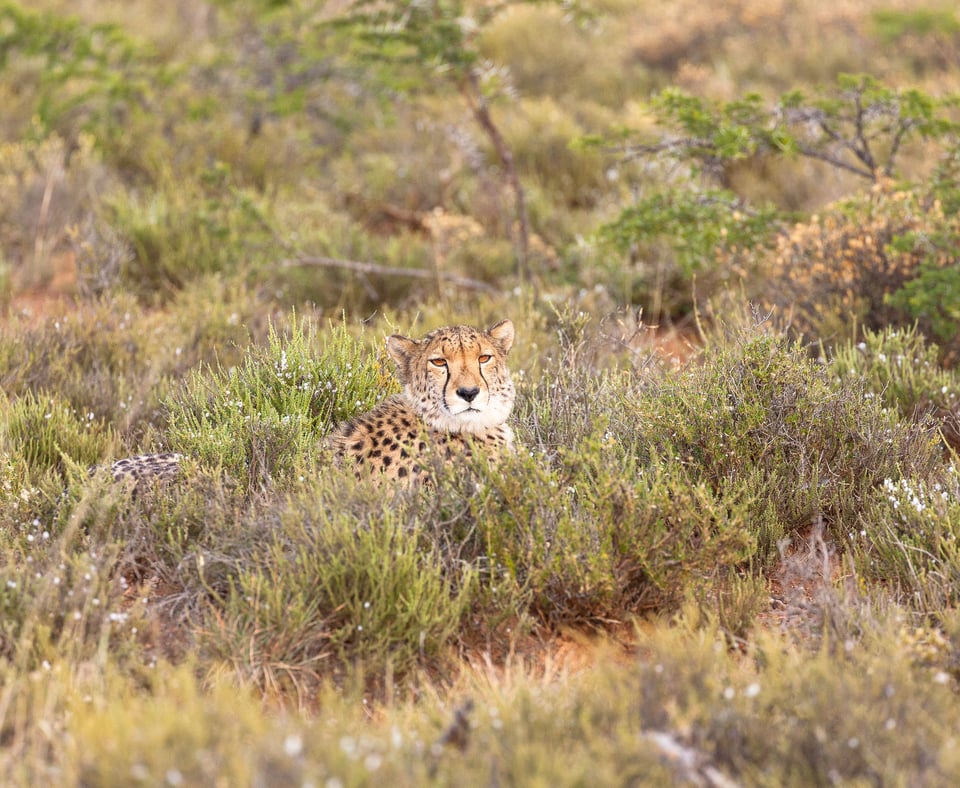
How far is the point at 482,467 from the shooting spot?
3758 millimetres

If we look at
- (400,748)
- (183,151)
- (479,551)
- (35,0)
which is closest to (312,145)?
(183,151)

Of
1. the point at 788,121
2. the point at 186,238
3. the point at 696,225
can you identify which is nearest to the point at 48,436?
the point at 186,238

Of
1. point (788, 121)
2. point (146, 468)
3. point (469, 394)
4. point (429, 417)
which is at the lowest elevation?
point (146, 468)

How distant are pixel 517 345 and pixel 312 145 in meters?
4.79

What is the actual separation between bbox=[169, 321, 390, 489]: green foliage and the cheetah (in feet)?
0.53

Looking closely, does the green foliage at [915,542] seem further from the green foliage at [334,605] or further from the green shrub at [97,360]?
the green shrub at [97,360]

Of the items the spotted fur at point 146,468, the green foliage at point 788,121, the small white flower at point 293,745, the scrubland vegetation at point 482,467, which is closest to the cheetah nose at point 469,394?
the scrubland vegetation at point 482,467

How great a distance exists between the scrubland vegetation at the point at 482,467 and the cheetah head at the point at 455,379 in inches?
10.3

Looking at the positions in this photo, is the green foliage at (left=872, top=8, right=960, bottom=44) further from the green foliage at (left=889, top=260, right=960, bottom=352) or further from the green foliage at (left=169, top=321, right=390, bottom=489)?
the green foliage at (left=169, top=321, right=390, bottom=489)

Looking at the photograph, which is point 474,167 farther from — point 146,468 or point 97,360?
point 146,468

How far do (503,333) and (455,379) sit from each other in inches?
18.4

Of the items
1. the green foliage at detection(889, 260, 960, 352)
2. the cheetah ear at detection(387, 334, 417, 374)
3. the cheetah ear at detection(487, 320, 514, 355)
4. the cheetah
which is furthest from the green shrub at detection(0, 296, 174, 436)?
the green foliage at detection(889, 260, 960, 352)

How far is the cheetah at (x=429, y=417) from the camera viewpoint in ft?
13.2

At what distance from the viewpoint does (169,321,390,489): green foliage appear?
4230mm
